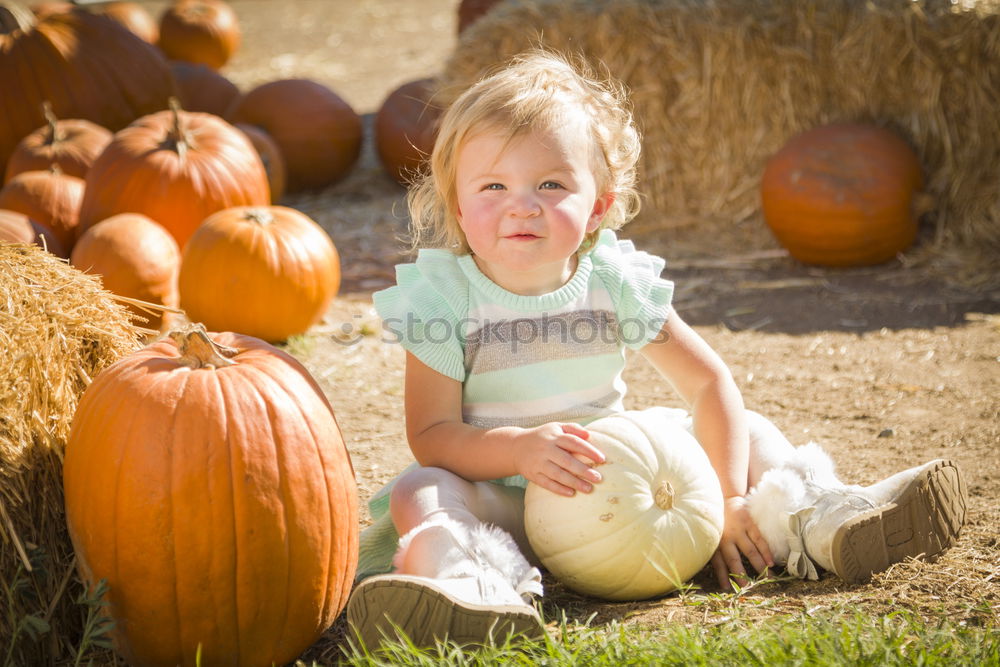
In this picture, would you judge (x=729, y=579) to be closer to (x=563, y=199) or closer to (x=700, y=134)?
(x=563, y=199)

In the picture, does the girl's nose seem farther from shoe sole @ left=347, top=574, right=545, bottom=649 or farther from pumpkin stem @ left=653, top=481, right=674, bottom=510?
shoe sole @ left=347, top=574, right=545, bottom=649

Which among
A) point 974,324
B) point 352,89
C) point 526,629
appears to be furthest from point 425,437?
point 352,89

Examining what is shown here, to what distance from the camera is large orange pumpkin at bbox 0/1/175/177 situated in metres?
6.09

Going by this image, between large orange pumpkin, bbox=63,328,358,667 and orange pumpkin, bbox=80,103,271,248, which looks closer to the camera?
large orange pumpkin, bbox=63,328,358,667

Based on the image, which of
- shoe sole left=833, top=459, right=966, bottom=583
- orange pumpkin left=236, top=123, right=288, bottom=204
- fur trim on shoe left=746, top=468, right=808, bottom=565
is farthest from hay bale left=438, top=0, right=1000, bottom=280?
fur trim on shoe left=746, top=468, right=808, bottom=565

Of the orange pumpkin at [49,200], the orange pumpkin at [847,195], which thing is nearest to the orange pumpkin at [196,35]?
the orange pumpkin at [49,200]

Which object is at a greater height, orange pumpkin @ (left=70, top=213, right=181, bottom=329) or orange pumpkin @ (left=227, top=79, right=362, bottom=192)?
orange pumpkin @ (left=227, top=79, right=362, bottom=192)

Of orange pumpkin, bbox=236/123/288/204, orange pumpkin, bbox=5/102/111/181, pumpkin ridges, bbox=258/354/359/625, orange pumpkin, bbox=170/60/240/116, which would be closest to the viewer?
pumpkin ridges, bbox=258/354/359/625

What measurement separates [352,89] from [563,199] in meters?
9.24

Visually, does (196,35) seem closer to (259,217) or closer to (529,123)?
(259,217)

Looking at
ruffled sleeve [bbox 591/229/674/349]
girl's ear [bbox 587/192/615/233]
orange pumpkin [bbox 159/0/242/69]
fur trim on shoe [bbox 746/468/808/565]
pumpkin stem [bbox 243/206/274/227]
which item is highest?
orange pumpkin [bbox 159/0/242/69]

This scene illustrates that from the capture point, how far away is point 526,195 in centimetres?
250

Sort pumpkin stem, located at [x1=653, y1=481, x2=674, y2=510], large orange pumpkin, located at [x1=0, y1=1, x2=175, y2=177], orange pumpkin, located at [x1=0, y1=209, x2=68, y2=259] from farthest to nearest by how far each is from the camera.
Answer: large orange pumpkin, located at [x1=0, y1=1, x2=175, y2=177] → orange pumpkin, located at [x1=0, y1=209, x2=68, y2=259] → pumpkin stem, located at [x1=653, y1=481, x2=674, y2=510]

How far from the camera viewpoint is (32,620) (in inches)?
80.8
